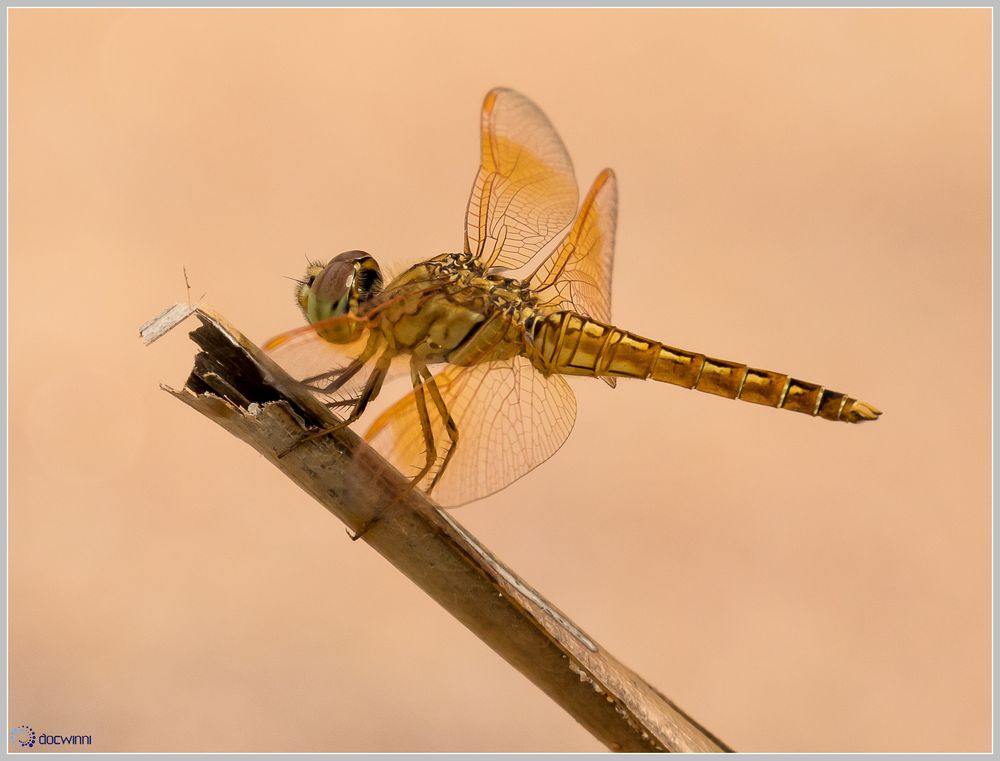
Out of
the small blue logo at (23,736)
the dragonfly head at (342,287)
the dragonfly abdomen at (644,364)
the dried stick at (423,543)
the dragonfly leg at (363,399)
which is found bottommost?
the small blue logo at (23,736)

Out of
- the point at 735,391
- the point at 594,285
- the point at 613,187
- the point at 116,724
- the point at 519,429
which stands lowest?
the point at 116,724

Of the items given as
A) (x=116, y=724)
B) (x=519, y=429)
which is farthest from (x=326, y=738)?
(x=519, y=429)

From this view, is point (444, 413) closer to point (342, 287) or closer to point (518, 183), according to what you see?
point (342, 287)

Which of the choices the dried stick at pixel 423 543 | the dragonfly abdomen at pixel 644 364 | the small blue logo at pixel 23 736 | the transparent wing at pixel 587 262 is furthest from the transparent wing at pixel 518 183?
the small blue logo at pixel 23 736

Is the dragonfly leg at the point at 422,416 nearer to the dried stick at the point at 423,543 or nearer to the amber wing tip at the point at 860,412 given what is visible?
the dried stick at the point at 423,543

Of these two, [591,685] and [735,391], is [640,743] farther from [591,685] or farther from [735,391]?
[735,391]

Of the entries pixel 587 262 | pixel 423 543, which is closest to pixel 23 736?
pixel 423 543
